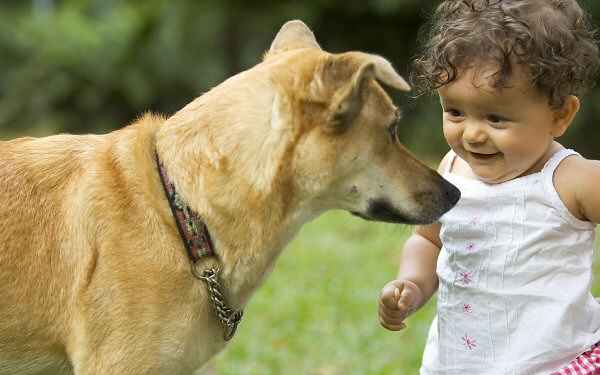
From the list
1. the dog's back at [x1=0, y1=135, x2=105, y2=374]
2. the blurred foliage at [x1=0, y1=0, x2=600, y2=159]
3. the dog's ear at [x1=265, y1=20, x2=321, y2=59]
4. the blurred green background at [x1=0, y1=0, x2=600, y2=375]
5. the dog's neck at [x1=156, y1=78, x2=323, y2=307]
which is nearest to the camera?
the dog's neck at [x1=156, y1=78, x2=323, y2=307]

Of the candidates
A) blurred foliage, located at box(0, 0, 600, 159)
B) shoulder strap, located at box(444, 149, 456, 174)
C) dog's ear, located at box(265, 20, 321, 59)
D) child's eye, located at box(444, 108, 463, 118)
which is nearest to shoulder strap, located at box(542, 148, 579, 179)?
child's eye, located at box(444, 108, 463, 118)

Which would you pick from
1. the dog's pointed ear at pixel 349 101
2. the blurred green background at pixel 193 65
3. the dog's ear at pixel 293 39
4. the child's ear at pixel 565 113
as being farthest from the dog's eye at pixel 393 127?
the blurred green background at pixel 193 65

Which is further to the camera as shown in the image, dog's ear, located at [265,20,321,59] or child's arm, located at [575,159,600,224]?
dog's ear, located at [265,20,321,59]

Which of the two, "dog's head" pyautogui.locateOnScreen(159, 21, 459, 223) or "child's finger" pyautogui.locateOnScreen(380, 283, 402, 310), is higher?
"dog's head" pyautogui.locateOnScreen(159, 21, 459, 223)

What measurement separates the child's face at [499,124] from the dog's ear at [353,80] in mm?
254

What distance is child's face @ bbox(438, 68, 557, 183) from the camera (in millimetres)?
3148

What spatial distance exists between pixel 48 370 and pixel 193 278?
715 mm

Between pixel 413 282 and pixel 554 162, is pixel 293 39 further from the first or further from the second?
pixel 554 162

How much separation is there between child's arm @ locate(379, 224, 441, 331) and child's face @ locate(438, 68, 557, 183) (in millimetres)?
506

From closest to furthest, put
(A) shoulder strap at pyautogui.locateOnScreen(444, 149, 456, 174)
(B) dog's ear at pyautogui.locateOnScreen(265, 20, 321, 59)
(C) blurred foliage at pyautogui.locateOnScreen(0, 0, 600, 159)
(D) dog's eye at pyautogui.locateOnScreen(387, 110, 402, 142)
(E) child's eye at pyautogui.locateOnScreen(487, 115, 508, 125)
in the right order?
1. (E) child's eye at pyautogui.locateOnScreen(487, 115, 508, 125)
2. (D) dog's eye at pyautogui.locateOnScreen(387, 110, 402, 142)
3. (A) shoulder strap at pyautogui.locateOnScreen(444, 149, 456, 174)
4. (B) dog's ear at pyautogui.locateOnScreen(265, 20, 321, 59)
5. (C) blurred foliage at pyautogui.locateOnScreen(0, 0, 600, 159)

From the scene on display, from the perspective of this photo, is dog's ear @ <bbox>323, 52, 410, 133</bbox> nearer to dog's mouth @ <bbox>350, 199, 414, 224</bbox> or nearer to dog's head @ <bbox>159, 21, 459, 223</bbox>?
dog's head @ <bbox>159, 21, 459, 223</bbox>

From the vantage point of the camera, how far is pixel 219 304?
339cm

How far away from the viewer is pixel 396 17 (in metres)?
15.6

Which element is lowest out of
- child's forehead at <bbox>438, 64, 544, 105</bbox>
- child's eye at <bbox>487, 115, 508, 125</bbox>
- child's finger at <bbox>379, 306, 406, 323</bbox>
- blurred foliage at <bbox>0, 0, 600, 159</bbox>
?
blurred foliage at <bbox>0, 0, 600, 159</bbox>
